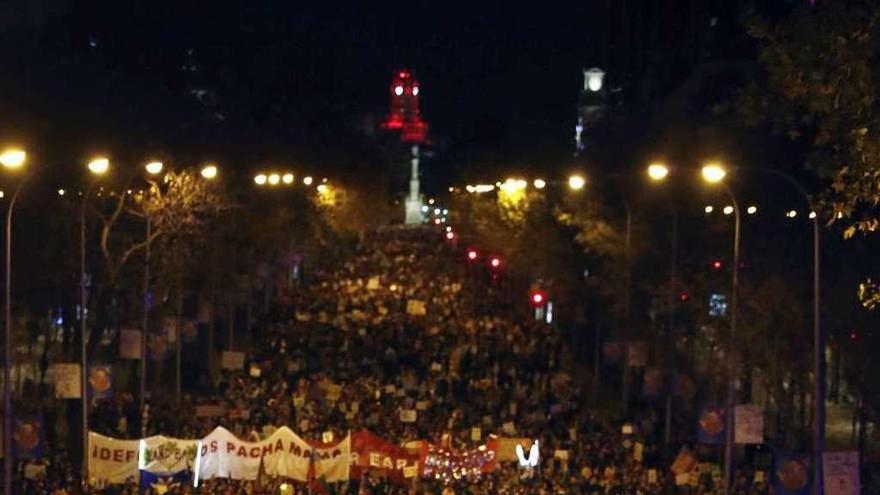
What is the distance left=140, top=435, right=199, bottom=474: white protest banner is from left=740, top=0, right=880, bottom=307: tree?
627 inches

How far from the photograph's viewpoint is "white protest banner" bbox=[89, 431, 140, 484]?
2738cm

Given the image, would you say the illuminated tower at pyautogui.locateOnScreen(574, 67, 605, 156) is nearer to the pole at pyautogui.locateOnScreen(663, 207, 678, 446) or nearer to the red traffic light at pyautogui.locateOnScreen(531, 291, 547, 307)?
the red traffic light at pyautogui.locateOnScreen(531, 291, 547, 307)

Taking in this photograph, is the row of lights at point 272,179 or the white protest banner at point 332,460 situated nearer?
the white protest banner at point 332,460

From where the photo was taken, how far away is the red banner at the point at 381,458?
28609mm

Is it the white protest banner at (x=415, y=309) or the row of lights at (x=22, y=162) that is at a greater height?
the row of lights at (x=22, y=162)

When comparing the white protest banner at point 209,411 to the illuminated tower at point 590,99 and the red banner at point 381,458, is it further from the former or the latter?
the illuminated tower at point 590,99

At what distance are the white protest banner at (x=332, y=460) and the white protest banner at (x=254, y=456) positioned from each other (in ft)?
0.76

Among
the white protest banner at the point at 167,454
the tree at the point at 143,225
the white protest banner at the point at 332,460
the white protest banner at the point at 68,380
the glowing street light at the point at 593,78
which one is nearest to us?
the white protest banner at the point at 167,454

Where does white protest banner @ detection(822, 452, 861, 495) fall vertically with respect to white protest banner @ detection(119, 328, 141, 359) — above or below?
below

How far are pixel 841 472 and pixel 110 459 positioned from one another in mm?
12209

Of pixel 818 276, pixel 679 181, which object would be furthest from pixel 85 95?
pixel 818 276

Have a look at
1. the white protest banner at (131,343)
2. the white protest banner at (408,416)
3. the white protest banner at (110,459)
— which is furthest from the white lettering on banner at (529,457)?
the white protest banner at (131,343)

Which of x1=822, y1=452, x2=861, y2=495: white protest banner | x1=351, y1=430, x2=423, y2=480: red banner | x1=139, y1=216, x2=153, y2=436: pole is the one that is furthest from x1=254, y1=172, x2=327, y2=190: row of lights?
x1=822, y1=452, x2=861, y2=495: white protest banner

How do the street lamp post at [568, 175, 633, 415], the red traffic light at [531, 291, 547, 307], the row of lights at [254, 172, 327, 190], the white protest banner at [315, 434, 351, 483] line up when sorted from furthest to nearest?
1. the red traffic light at [531, 291, 547, 307]
2. the row of lights at [254, 172, 327, 190]
3. the street lamp post at [568, 175, 633, 415]
4. the white protest banner at [315, 434, 351, 483]
